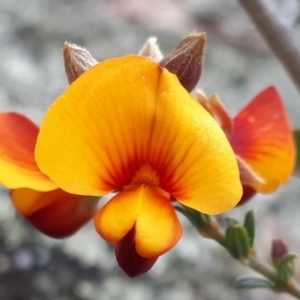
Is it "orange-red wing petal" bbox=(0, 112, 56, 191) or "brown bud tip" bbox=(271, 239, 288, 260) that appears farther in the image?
"brown bud tip" bbox=(271, 239, 288, 260)

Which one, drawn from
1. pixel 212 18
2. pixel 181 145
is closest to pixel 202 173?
pixel 181 145

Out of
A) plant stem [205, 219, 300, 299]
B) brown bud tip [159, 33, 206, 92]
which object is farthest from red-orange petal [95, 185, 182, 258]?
plant stem [205, 219, 300, 299]

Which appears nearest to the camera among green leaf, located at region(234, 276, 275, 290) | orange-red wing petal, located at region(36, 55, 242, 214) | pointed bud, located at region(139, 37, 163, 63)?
orange-red wing petal, located at region(36, 55, 242, 214)

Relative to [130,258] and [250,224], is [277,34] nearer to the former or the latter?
[250,224]

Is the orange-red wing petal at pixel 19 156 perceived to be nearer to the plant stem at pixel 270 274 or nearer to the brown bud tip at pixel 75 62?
the brown bud tip at pixel 75 62

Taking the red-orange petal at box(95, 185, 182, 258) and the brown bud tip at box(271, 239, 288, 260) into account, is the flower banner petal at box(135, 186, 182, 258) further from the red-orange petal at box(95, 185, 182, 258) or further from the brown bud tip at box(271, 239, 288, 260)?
the brown bud tip at box(271, 239, 288, 260)

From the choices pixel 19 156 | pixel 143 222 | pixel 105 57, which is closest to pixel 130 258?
pixel 143 222

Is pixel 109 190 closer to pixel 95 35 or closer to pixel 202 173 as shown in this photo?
pixel 202 173
